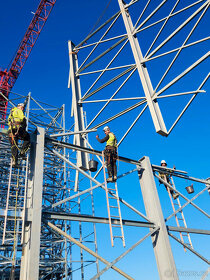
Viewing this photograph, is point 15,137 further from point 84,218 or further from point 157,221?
point 157,221

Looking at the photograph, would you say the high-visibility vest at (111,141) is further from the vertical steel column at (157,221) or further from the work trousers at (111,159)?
the vertical steel column at (157,221)

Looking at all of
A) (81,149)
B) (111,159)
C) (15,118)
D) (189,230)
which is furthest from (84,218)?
(189,230)

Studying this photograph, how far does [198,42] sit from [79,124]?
5.13 m

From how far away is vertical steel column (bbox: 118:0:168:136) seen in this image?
8.45 m

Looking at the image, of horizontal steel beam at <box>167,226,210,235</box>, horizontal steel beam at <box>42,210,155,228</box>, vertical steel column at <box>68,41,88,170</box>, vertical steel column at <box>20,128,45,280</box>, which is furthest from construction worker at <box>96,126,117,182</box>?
horizontal steel beam at <box>167,226,210,235</box>

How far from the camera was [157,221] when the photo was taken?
23.9ft

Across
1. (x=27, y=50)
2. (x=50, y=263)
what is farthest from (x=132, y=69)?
(x=27, y=50)

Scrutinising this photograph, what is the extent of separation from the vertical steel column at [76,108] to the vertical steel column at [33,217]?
8.26 ft

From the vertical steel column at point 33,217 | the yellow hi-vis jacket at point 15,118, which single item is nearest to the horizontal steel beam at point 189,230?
the vertical steel column at point 33,217

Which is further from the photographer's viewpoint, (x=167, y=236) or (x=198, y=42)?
(x=198, y=42)

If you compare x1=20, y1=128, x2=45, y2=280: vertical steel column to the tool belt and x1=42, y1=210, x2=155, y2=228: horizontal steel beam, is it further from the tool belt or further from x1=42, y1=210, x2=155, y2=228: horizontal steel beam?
the tool belt

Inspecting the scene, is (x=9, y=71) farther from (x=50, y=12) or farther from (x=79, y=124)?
(x=79, y=124)

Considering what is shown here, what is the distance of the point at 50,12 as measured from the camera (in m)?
35.8

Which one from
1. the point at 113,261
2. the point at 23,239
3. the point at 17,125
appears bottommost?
the point at 113,261
